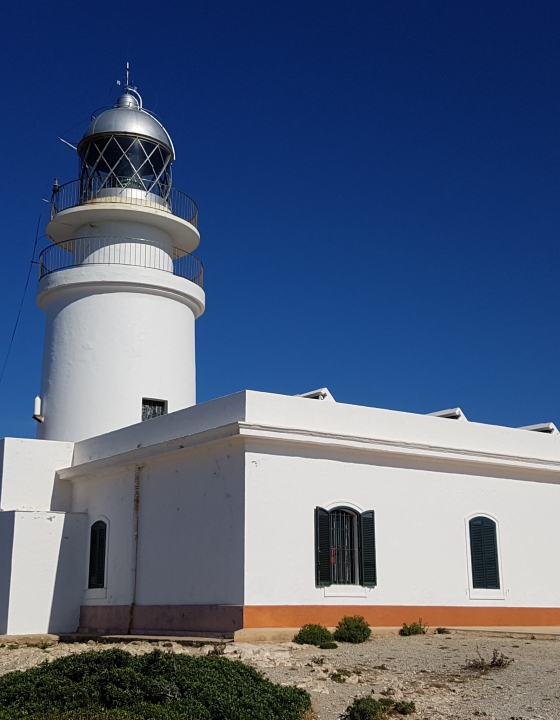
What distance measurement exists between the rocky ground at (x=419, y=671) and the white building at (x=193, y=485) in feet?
5.05

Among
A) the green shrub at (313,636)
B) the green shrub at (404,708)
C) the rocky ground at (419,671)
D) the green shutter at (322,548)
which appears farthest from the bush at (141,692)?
the green shutter at (322,548)

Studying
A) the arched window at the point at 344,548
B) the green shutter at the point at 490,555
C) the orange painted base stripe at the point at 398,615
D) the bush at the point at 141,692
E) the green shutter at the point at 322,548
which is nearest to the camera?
the bush at the point at 141,692

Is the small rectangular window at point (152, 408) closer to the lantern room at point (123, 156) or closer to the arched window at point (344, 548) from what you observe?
the lantern room at point (123, 156)

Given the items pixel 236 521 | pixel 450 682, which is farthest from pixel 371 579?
pixel 450 682

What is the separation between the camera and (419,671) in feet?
36.4

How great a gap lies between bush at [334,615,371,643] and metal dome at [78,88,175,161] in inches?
488

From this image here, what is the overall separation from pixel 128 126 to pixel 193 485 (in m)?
9.64

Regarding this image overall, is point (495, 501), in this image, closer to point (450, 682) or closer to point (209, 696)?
point (450, 682)

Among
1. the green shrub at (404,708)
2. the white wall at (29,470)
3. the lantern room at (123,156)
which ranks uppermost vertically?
the lantern room at (123,156)

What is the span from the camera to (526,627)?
57.6ft

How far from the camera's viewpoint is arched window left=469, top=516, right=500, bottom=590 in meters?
17.6

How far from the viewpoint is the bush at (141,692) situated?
8.17m

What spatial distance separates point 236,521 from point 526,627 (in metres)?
6.44

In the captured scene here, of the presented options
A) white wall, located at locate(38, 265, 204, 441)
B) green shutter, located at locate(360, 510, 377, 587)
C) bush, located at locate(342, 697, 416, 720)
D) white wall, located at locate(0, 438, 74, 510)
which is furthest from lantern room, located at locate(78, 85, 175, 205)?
bush, located at locate(342, 697, 416, 720)
